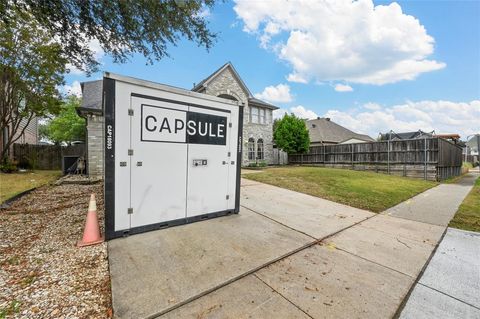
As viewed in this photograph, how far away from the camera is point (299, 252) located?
9.89 ft

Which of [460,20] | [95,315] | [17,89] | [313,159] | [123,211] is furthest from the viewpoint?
[313,159]

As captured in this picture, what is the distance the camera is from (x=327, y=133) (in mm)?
26469

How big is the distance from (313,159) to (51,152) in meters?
21.1

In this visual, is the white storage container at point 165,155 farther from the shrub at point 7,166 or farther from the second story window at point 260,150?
the second story window at point 260,150

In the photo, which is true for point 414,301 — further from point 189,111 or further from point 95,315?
point 189,111

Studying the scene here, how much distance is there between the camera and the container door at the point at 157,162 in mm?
3393

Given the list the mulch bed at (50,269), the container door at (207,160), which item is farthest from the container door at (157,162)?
the mulch bed at (50,269)

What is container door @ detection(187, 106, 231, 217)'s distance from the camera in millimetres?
4035

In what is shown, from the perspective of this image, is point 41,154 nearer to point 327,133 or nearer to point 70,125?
point 70,125

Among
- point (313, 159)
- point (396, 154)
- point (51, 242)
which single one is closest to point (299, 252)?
point (51, 242)

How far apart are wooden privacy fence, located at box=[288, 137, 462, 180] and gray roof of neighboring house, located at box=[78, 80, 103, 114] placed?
16.9 meters

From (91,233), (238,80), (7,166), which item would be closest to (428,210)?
(91,233)

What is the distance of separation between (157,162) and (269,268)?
8.16 feet

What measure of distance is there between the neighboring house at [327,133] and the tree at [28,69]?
951 inches
